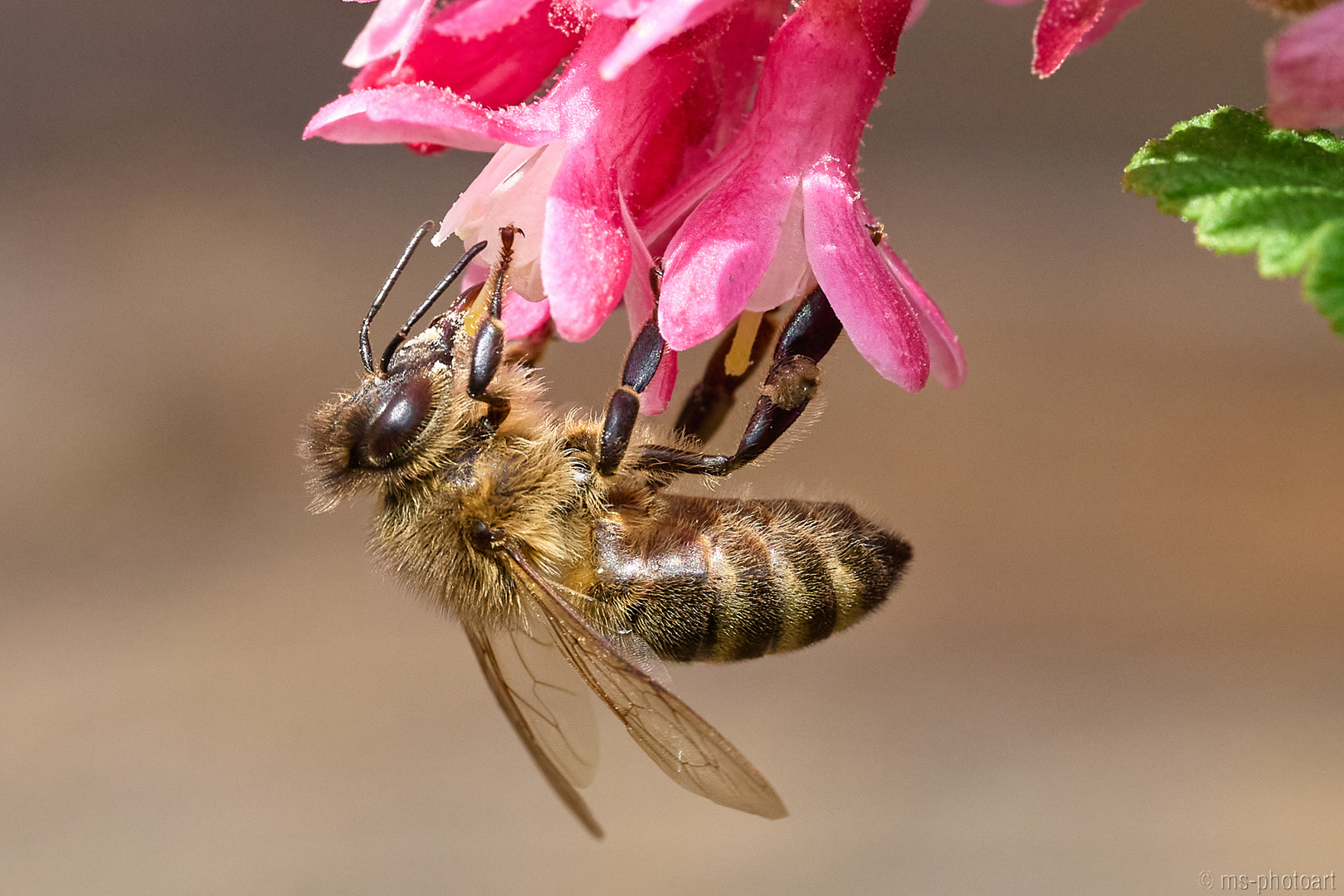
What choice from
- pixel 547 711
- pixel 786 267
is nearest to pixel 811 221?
pixel 786 267

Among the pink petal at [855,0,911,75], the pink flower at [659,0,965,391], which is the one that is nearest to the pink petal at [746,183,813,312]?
the pink flower at [659,0,965,391]

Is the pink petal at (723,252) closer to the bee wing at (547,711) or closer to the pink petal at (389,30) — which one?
the pink petal at (389,30)

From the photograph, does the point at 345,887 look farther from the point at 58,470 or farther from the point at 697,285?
the point at 697,285

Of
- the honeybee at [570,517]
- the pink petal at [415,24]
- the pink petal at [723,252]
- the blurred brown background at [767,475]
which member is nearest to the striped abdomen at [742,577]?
the honeybee at [570,517]

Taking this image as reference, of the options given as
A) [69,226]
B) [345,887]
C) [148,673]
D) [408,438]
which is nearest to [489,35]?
[408,438]

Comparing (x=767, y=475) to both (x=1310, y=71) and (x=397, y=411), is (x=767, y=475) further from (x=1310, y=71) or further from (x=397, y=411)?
(x=1310, y=71)
